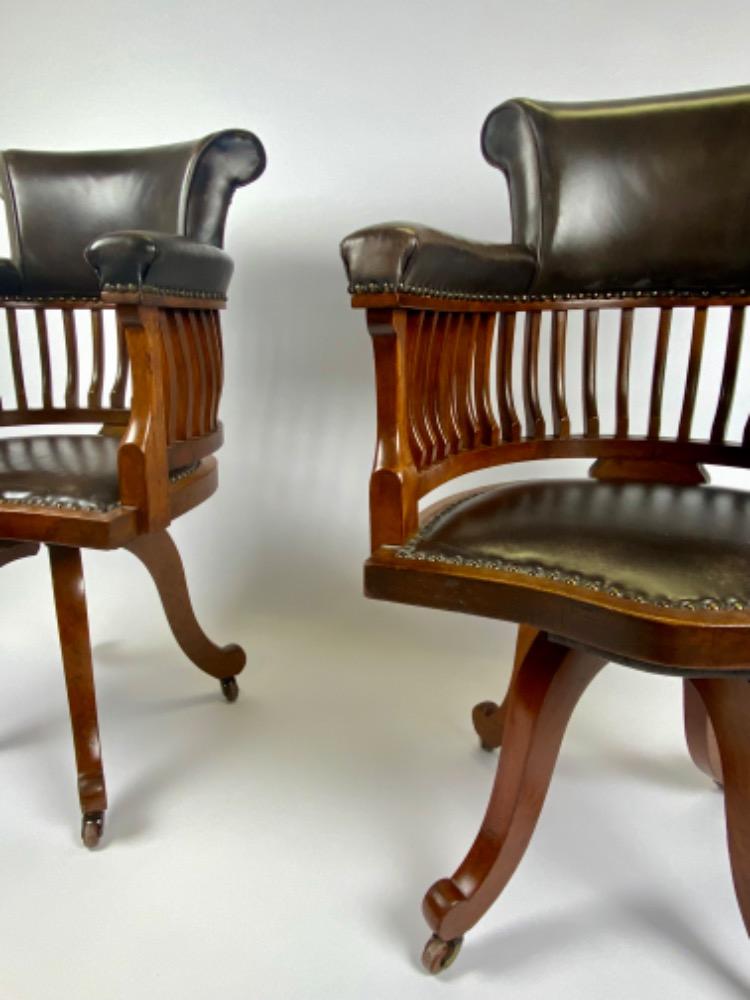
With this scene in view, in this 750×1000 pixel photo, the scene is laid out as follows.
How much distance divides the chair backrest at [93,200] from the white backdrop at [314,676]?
1.41 ft

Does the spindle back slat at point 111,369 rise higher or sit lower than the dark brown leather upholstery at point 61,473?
A: higher

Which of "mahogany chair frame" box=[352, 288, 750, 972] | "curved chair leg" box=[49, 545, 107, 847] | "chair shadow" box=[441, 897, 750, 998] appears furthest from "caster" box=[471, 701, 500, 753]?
"curved chair leg" box=[49, 545, 107, 847]

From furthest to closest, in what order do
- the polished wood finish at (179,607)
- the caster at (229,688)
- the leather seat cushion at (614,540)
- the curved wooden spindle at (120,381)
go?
1. the caster at (229,688)
2. the curved wooden spindle at (120,381)
3. the polished wood finish at (179,607)
4. the leather seat cushion at (614,540)

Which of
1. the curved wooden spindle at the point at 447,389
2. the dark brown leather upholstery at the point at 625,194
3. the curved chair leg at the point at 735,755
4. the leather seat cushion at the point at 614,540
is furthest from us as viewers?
the dark brown leather upholstery at the point at 625,194

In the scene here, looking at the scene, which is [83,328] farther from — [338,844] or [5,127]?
[338,844]

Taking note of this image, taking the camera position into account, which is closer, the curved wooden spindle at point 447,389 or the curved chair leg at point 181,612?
the curved wooden spindle at point 447,389

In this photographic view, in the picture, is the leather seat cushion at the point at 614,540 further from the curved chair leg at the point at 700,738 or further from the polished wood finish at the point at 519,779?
the curved chair leg at the point at 700,738

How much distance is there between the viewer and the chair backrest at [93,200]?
1523mm

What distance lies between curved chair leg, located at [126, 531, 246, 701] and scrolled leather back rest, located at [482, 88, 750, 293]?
30.2 inches

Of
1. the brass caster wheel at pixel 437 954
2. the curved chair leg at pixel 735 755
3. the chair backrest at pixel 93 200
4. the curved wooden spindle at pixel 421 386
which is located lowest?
the brass caster wheel at pixel 437 954

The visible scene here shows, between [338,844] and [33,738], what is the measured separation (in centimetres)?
64

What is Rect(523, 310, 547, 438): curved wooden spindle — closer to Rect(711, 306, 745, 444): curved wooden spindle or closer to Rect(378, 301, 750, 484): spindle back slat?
Rect(378, 301, 750, 484): spindle back slat

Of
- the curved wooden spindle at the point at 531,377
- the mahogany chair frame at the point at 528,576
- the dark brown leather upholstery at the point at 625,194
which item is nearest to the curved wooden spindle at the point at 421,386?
the mahogany chair frame at the point at 528,576

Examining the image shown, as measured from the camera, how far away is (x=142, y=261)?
3.56 feet
